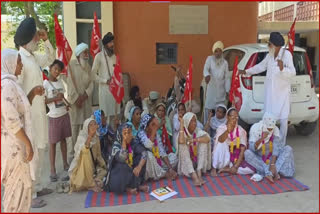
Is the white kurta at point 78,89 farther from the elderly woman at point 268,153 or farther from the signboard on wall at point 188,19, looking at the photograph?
the signboard on wall at point 188,19

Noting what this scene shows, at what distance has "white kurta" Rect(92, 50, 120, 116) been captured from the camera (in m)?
5.20

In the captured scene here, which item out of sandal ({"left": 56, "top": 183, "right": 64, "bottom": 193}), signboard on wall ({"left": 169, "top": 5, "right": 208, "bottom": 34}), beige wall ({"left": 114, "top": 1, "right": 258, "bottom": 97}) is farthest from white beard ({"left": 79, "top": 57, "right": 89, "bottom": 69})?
signboard on wall ({"left": 169, "top": 5, "right": 208, "bottom": 34})

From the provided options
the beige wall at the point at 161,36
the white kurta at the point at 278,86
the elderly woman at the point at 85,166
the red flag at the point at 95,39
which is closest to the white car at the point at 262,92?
the white kurta at the point at 278,86

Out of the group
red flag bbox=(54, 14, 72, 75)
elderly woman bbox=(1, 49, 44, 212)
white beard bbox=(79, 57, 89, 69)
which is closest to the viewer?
elderly woman bbox=(1, 49, 44, 212)

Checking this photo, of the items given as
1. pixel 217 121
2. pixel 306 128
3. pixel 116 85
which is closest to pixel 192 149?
pixel 217 121

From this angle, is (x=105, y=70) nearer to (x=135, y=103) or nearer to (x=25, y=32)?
(x=135, y=103)

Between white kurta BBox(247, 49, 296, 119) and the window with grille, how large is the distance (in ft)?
9.52

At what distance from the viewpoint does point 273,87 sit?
5004 mm

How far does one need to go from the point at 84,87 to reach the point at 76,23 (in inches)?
95.9

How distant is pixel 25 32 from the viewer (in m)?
3.48

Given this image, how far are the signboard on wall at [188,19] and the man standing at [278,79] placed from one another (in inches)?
111

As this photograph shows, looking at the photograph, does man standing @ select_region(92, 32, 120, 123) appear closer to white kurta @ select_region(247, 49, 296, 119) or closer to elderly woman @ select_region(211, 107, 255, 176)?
elderly woman @ select_region(211, 107, 255, 176)

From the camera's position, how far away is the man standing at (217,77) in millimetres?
5801

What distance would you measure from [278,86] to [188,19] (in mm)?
3244
